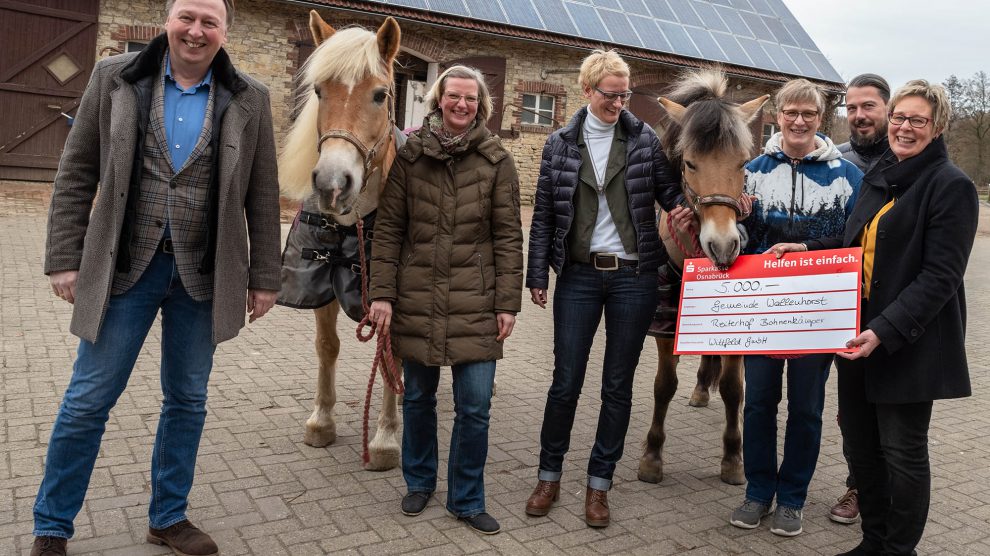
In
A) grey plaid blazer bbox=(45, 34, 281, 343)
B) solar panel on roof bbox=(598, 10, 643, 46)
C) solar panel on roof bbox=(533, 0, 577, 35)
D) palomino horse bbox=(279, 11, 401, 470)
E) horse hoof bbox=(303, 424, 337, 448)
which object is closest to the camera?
grey plaid blazer bbox=(45, 34, 281, 343)

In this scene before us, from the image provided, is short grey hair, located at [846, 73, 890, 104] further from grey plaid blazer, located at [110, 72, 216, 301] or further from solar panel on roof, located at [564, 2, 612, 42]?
solar panel on roof, located at [564, 2, 612, 42]

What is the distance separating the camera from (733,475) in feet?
14.0

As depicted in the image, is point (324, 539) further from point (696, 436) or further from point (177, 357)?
point (696, 436)

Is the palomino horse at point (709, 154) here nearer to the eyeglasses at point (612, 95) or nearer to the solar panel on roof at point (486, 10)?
the eyeglasses at point (612, 95)

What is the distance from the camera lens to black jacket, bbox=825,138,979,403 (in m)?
2.85

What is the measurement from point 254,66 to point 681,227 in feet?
40.5

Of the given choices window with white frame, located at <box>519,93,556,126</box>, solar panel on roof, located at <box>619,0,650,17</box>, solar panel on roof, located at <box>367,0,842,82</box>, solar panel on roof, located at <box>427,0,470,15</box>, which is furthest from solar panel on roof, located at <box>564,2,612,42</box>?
solar panel on roof, located at <box>427,0,470,15</box>

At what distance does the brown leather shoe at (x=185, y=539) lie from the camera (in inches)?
118

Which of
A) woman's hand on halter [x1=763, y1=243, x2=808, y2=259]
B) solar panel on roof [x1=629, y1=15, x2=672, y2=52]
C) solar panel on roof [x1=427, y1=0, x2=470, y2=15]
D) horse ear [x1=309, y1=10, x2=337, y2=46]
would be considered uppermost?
solar panel on roof [x1=629, y1=15, x2=672, y2=52]

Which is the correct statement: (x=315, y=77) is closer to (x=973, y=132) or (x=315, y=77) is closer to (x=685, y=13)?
(x=685, y=13)

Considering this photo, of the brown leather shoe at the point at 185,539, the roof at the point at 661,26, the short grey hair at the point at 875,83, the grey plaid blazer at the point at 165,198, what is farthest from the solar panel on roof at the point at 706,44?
the brown leather shoe at the point at 185,539

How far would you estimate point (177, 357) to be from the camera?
3.00m

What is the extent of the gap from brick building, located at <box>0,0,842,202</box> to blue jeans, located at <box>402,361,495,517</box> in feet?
26.6

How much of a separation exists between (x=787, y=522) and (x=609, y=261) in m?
1.48
